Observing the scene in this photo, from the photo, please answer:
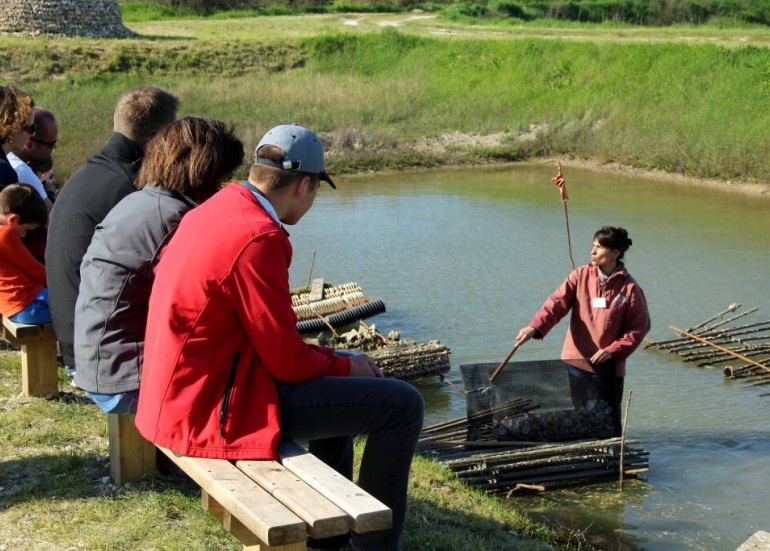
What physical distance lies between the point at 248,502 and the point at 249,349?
20.7 inches

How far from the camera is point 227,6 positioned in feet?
152

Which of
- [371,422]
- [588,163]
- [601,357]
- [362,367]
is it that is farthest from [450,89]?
[371,422]

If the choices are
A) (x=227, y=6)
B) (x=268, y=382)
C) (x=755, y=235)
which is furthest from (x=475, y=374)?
(x=227, y=6)

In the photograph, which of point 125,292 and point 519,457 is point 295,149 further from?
point 519,457

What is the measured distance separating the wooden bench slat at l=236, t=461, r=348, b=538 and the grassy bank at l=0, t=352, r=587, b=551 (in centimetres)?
75

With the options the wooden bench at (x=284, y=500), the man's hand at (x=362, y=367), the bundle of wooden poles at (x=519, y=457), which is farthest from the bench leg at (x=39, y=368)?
the man's hand at (x=362, y=367)

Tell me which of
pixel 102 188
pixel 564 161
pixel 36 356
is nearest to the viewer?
pixel 102 188

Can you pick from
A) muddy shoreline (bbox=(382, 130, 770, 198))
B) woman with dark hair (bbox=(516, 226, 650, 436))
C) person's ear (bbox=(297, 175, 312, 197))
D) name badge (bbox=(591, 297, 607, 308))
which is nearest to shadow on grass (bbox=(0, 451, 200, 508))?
person's ear (bbox=(297, 175, 312, 197))

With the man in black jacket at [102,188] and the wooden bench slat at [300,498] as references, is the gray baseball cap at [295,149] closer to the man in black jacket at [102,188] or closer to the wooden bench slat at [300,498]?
the wooden bench slat at [300,498]

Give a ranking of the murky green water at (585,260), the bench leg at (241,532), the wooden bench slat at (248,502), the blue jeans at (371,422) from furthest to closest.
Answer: the murky green water at (585,260) < the blue jeans at (371,422) < the bench leg at (241,532) < the wooden bench slat at (248,502)

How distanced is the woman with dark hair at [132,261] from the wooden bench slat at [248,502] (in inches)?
32.2

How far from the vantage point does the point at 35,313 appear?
5.86 meters

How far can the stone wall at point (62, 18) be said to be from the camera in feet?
105

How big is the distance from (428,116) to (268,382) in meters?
21.5
